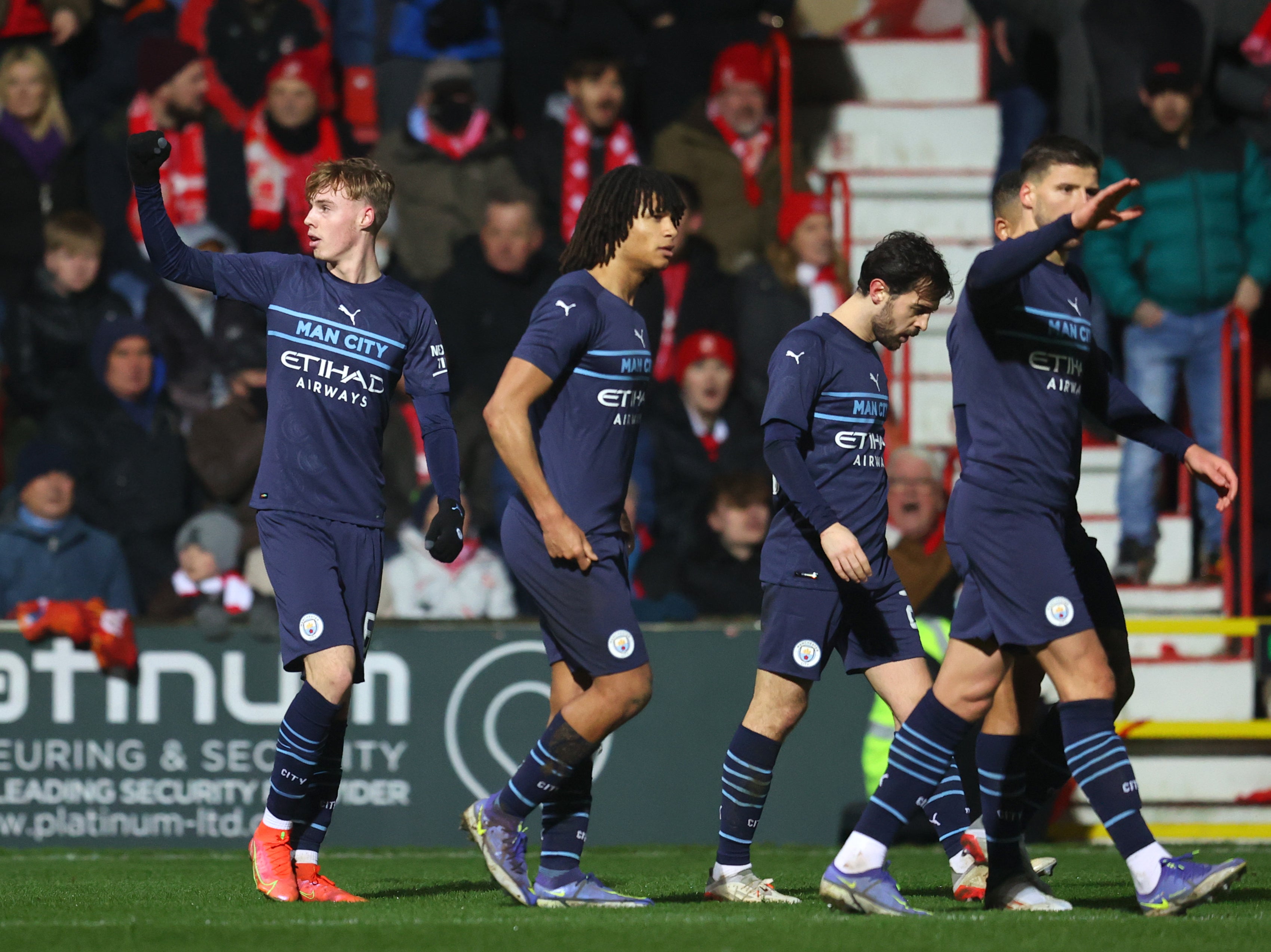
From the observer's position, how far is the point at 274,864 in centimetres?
563

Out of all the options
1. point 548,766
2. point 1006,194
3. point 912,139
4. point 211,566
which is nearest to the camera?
point 548,766

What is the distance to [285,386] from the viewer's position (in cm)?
573

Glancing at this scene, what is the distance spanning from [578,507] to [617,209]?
0.96 m

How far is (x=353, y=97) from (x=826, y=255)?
3266mm

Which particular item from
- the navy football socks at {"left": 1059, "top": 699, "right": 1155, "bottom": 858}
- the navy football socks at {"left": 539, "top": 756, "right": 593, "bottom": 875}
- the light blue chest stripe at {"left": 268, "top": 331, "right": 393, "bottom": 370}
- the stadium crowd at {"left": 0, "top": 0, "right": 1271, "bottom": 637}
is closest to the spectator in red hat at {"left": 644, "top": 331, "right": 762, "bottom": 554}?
the stadium crowd at {"left": 0, "top": 0, "right": 1271, "bottom": 637}

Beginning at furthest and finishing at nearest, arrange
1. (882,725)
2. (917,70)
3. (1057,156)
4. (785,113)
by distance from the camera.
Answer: (917,70), (785,113), (882,725), (1057,156)

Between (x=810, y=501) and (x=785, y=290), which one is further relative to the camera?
(x=785, y=290)

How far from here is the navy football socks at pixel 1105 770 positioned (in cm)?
482

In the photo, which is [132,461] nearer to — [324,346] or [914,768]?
[324,346]

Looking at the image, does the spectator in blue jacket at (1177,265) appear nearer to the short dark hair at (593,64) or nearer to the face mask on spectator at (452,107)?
the short dark hair at (593,64)

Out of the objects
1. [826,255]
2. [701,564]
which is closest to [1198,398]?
[826,255]

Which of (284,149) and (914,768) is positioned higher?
(284,149)

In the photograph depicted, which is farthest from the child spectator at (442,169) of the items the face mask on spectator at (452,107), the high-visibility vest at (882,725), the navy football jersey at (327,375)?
the navy football jersey at (327,375)

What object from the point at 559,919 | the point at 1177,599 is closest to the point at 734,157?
the point at 1177,599
